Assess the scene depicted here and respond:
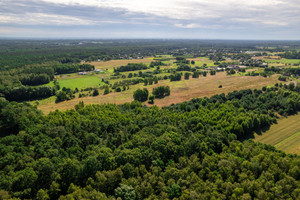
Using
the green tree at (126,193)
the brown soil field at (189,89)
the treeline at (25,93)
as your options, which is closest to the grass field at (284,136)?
the brown soil field at (189,89)

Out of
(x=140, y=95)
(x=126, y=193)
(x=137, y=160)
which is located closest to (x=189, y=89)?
(x=140, y=95)

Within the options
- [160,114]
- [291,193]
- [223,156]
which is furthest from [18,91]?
[291,193]

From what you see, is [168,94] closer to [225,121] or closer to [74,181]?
[225,121]

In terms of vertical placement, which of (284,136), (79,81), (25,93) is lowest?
(284,136)

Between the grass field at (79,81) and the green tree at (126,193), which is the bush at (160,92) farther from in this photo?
the green tree at (126,193)

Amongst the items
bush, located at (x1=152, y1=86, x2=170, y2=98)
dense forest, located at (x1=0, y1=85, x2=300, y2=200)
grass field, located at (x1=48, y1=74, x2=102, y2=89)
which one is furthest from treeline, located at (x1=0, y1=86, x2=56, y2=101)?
bush, located at (x1=152, y1=86, x2=170, y2=98)

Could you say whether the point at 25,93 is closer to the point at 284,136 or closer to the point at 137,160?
the point at 137,160
